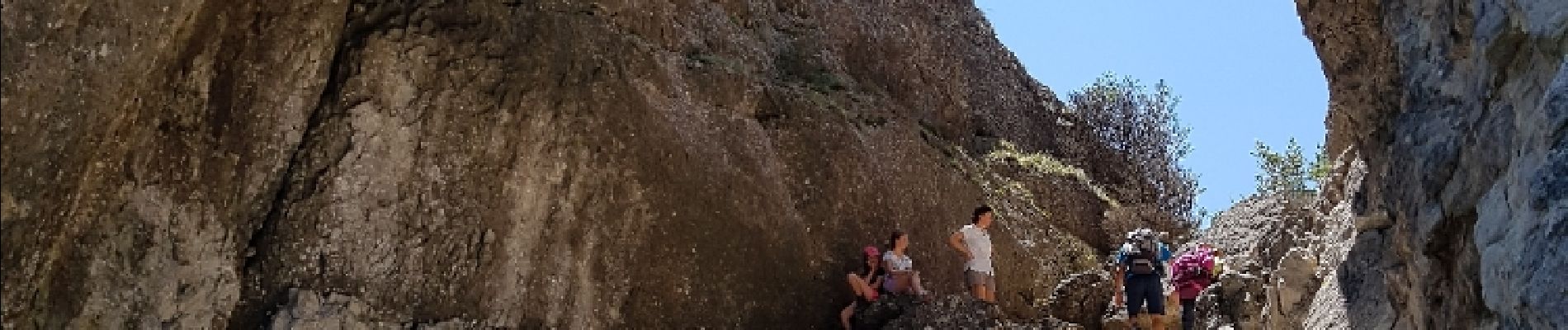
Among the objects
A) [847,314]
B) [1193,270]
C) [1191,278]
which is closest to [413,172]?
[847,314]

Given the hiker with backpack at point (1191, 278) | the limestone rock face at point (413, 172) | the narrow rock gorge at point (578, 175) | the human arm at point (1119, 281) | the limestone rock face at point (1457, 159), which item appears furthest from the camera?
the hiker with backpack at point (1191, 278)

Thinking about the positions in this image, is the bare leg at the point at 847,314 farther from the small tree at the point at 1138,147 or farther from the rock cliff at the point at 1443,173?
the small tree at the point at 1138,147

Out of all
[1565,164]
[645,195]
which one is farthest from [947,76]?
[1565,164]

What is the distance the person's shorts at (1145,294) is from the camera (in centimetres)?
1250

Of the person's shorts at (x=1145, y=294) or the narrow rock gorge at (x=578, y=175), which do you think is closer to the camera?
the narrow rock gorge at (x=578, y=175)

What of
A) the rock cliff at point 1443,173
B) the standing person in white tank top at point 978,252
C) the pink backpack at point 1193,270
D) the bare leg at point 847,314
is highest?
the rock cliff at point 1443,173

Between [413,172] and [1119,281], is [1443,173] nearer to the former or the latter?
[1119,281]

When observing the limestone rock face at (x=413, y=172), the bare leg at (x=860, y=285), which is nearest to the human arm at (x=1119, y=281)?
the limestone rock face at (x=413, y=172)

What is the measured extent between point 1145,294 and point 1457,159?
4657 millimetres

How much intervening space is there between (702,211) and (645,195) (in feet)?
1.83

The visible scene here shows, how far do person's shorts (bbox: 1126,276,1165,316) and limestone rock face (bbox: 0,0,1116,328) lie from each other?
82.1 inches

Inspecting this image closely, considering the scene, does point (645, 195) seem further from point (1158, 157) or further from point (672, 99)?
point (1158, 157)

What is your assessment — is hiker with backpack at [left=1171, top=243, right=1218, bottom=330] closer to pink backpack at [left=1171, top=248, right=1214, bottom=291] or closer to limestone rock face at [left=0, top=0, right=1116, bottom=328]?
pink backpack at [left=1171, top=248, right=1214, bottom=291]

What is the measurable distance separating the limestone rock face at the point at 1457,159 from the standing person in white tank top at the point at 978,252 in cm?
290
